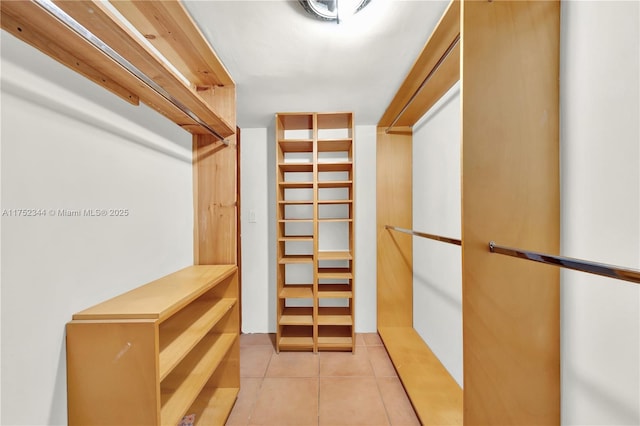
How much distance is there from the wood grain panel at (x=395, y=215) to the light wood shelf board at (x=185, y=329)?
1508mm

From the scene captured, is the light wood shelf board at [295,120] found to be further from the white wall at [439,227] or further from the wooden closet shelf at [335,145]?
the white wall at [439,227]

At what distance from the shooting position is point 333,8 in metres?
1.13

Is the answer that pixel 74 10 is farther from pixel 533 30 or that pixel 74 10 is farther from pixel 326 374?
pixel 326 374

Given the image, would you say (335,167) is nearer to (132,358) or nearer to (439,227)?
(439,227)

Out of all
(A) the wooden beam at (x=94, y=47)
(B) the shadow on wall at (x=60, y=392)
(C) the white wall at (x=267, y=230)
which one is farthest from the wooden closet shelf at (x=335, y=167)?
(B) the shadow on wall at (x=60, y=392)

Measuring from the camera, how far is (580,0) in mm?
856

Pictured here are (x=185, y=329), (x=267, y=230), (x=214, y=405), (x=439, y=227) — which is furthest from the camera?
(x=267, y=230)

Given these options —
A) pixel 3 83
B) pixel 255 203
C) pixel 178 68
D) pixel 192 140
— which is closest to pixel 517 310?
pixel 3 83

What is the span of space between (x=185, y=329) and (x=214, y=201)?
2.56 feet

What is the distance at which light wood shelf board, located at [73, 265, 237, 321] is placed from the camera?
85cm

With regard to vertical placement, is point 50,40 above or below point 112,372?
above

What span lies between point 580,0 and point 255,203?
2.44 metres

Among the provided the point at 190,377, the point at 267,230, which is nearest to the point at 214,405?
the point at 190,377

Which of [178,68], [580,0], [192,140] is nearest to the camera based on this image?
[580,0]
